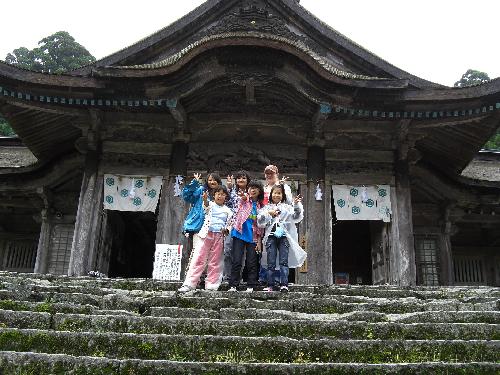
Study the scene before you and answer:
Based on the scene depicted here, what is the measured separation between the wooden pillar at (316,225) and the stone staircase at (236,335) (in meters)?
4.87

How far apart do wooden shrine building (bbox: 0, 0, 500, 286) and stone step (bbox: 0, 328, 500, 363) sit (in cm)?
663

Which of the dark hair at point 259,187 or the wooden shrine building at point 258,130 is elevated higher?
the wooden shrine building at point 258,130

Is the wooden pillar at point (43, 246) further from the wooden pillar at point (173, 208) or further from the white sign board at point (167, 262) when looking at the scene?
the white sign board at point (167, 262)

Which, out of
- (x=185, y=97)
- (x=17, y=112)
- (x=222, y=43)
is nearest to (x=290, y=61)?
(x=222, y=43)

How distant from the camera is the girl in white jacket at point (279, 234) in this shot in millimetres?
6715

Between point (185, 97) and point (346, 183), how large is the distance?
384cm

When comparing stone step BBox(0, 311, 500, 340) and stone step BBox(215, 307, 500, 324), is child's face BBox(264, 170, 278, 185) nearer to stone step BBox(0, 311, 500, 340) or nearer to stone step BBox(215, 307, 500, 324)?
stone step BBox(215, 307, 500, 324)

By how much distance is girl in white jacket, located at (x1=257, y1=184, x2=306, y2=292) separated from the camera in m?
6.71

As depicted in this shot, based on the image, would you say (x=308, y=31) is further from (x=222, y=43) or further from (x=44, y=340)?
(x=44, y=340)

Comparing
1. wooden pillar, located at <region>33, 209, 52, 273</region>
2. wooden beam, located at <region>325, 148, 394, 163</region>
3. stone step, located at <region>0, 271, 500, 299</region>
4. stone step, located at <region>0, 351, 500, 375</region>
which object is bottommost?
stone step, located at <region>0, 351, 500, 375</region>

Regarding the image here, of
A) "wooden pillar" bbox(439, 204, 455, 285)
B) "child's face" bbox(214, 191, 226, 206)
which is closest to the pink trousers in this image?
"child's face" bbox(214, 191, 226, 206)

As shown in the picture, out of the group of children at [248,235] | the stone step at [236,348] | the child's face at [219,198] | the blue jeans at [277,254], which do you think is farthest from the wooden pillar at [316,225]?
the stone step at [236,348]

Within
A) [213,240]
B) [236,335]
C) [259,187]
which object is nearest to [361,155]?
[259,187]

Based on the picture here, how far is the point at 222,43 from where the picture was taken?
10.1 meters
